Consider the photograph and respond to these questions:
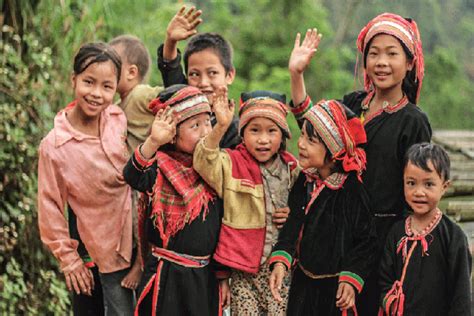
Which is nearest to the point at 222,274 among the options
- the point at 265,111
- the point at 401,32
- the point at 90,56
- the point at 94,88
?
the point at 265,111

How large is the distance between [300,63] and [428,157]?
0.80 m

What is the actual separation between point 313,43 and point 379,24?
391mm

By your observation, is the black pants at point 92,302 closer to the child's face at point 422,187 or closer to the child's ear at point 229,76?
the child's ear at point 229,76

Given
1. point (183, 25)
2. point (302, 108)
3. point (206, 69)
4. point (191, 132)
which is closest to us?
point (191, 132)

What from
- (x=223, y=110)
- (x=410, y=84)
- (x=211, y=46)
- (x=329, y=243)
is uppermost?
(x=211, y=46)

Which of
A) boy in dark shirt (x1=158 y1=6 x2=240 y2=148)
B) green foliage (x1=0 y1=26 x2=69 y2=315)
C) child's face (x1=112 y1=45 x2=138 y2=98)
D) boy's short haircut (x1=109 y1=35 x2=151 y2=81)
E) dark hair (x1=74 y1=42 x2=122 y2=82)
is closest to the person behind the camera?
dark hair (x1=74 y1=42 x2=122 y2=82)

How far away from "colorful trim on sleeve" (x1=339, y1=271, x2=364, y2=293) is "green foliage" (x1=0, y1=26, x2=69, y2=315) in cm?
235

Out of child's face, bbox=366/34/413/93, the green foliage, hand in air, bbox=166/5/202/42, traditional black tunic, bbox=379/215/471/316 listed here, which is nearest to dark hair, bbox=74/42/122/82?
hand in air, bbox=166/5/202/42

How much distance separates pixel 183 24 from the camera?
357 centimetres

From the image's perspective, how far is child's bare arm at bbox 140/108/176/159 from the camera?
10.0 feet

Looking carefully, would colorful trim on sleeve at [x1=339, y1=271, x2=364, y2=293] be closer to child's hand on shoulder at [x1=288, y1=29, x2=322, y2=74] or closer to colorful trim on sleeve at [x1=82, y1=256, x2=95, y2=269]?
child's hand on shoulder at [x1=288, y1=29, x2=322, y2=74]

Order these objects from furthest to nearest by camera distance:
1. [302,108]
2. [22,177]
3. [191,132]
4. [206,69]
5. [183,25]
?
[22,177]
[206,69]
[183,25]
[302,108]
[191,132]

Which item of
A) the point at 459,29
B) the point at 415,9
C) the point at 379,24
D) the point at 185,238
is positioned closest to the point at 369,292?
the point at 185,238

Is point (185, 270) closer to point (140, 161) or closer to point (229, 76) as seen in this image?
point (140, 161)
